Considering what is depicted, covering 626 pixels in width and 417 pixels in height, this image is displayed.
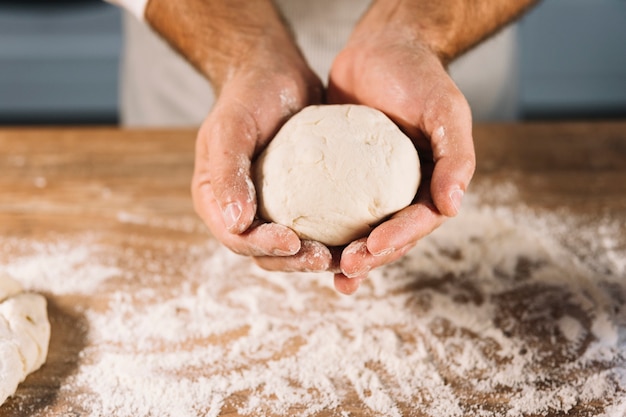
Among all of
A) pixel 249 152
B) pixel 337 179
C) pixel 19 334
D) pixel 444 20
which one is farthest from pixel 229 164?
pixel 444 20

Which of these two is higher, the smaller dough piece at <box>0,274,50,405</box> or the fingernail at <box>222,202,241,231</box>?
the fingernail at <box>222,202,241,231</box>

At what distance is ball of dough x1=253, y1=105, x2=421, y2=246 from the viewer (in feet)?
4.01

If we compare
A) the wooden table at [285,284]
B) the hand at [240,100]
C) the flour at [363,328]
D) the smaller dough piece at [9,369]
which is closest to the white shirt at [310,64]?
the wooden table at [285,284]

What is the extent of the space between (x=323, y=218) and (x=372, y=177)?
0.40ft

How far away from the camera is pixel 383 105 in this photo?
1.39 meters

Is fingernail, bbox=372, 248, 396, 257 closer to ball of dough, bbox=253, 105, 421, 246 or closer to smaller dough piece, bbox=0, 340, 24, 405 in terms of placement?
ball of dough, bbox=253, 105, 421, 246

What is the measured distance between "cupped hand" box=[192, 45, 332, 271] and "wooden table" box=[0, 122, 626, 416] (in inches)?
10.3

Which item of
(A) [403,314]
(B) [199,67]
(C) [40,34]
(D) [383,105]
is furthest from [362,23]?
(C) [40,34]

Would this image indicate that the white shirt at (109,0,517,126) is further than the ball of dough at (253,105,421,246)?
Yes

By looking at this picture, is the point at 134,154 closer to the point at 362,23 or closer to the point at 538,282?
the point at 362,23

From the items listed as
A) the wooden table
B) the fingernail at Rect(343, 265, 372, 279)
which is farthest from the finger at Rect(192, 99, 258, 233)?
the wooden table

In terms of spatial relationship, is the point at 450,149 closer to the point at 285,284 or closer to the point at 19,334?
the point at 285,284

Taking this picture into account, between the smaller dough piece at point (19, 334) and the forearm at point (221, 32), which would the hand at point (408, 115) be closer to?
the forearm at point (221, 32)

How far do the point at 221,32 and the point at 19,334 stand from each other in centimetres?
87
